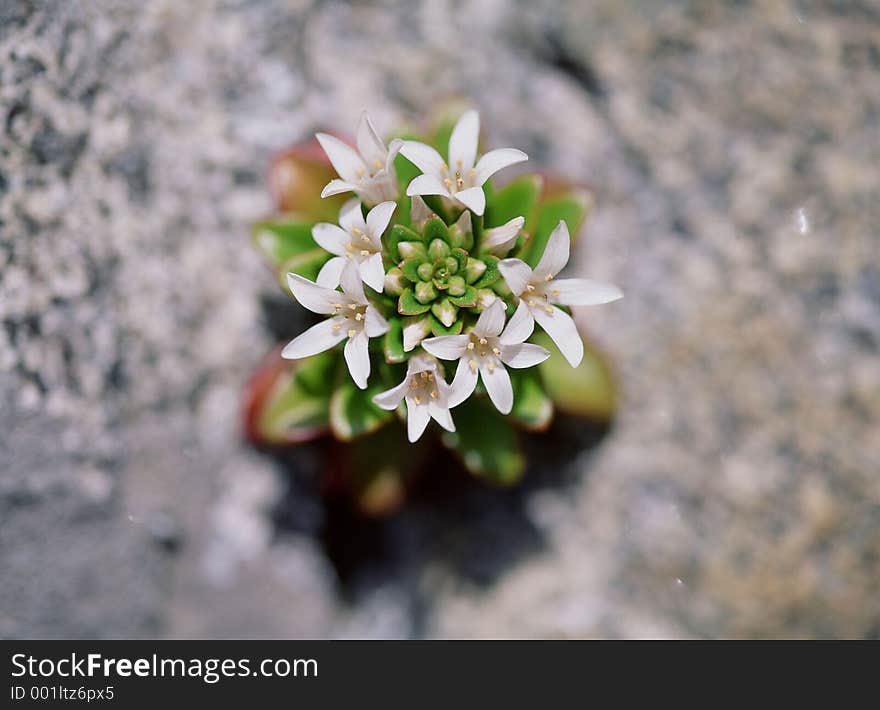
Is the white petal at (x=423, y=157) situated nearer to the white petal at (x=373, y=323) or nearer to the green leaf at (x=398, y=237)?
the green leaf at (x=398, y=237)

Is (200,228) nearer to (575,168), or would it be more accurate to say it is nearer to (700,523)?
(575,168)

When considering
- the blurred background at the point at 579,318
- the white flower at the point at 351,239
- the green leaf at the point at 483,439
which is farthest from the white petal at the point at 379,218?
the blurred background at the point at 579,318

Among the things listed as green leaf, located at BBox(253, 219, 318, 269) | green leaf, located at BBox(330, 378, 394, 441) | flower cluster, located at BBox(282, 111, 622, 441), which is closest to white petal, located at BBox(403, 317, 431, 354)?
flower cluster, located at BBox(282, 111, 622, 441)

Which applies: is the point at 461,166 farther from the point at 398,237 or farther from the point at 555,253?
the point at 555,253

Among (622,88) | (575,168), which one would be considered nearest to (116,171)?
(575,168)

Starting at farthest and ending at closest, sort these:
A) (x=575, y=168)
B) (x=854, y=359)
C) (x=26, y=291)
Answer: (x=575, y=168) < (x=854, y=359) < (x=26, y=291)

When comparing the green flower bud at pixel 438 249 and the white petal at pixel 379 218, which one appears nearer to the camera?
the white petal at pixel 379 218
